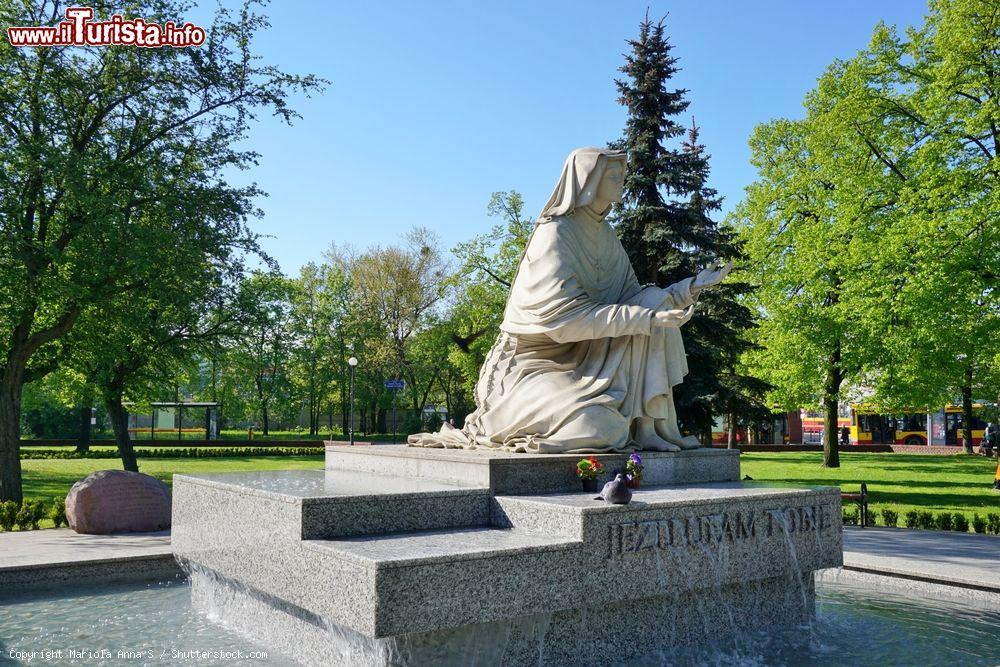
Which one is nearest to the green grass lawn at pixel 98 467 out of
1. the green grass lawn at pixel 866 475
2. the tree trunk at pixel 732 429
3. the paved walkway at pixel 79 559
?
the green grass lawn at pixel 866 475

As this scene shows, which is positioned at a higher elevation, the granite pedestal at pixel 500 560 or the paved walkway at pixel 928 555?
the granite pedestal at pixel 500 560

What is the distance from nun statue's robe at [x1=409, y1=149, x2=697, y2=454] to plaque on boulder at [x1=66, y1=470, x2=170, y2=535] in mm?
5791

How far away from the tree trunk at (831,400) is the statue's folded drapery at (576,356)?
1794cm

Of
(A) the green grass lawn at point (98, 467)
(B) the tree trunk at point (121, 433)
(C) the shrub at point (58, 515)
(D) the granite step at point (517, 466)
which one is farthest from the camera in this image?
(B) the tree trunk at point (121, 433)

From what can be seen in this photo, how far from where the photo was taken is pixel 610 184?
8344 mm

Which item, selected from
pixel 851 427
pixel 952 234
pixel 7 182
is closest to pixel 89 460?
pixel 7 182

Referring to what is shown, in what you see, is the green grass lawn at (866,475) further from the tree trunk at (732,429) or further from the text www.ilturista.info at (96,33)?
the text www.ilturista.info at (96,33)

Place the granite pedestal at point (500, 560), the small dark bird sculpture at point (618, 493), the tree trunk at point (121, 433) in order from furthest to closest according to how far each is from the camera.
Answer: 1. the tree trunk at point (121, 433)
2. the small dark bird sculpture at point (618, 493)
3. the granite pedestal at point (500, 560)

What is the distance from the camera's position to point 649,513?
6.38 metres

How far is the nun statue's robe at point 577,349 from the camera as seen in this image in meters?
7.65

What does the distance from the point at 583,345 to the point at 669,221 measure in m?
13.3

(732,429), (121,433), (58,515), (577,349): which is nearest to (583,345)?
(577,349)

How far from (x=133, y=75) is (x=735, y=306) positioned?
49.6ft

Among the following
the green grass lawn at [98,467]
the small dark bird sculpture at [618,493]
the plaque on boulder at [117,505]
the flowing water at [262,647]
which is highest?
the small dark bird sculpture at [618,493]
